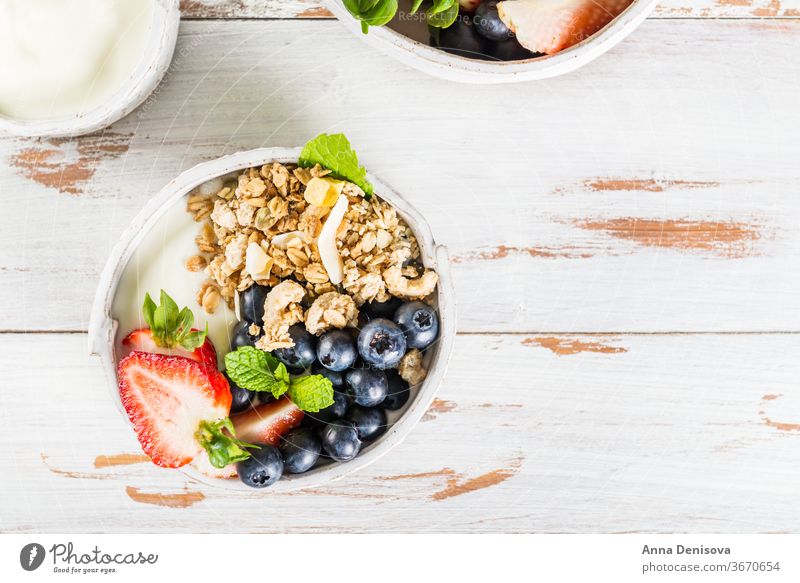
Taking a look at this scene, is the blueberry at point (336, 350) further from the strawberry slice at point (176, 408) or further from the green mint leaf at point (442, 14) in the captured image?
the green mint leaf at point (442, 14)

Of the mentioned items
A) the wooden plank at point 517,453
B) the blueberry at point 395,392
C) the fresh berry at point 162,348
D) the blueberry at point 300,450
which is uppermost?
the fresh berry at point 162,348

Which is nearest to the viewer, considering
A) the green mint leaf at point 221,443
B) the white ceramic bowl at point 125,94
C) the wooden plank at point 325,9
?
the green mint leaf at point 221,443

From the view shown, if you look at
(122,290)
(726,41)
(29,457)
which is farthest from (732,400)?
(29,457)

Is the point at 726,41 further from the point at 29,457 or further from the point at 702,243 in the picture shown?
the point at 29,457

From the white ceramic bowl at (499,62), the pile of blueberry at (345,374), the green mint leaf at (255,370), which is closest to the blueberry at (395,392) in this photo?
the pile of blueberry at (345,374)

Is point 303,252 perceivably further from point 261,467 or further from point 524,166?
point 524,166

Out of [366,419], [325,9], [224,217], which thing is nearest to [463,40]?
[325,9]
